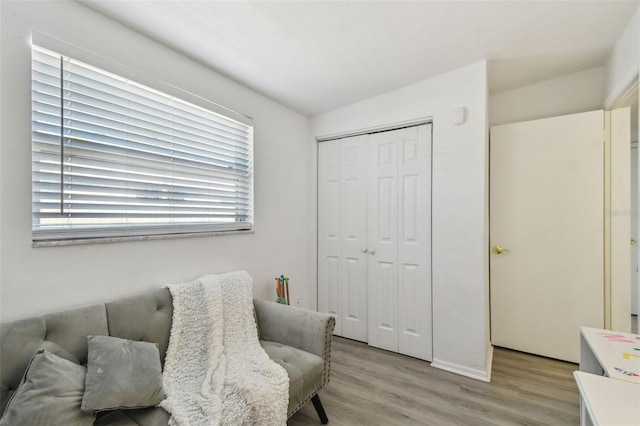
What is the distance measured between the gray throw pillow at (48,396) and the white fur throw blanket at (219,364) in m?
0.34

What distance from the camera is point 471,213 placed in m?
2.20

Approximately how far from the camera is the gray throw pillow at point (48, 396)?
3.09ft

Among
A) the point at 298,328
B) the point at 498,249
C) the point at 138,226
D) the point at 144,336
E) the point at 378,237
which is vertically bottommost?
the point at 298,328

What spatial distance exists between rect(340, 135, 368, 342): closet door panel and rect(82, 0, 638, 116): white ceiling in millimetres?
721

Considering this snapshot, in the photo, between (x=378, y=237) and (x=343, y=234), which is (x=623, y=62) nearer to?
(x=378, y=237)

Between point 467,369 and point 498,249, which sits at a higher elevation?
point 498,249

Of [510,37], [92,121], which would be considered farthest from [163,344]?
[510,37]

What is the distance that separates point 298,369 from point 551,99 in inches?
125

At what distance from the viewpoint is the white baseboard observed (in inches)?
84.0

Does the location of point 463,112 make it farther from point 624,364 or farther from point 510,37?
point 624,364

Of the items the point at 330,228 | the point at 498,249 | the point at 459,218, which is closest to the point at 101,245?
the point at 330,228

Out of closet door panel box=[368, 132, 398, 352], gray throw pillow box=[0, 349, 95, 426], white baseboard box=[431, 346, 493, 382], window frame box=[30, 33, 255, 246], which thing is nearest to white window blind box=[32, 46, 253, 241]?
window frame box=[30, 33, 255, 246]

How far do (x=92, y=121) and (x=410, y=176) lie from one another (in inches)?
91.7

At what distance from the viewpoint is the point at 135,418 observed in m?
1.15
